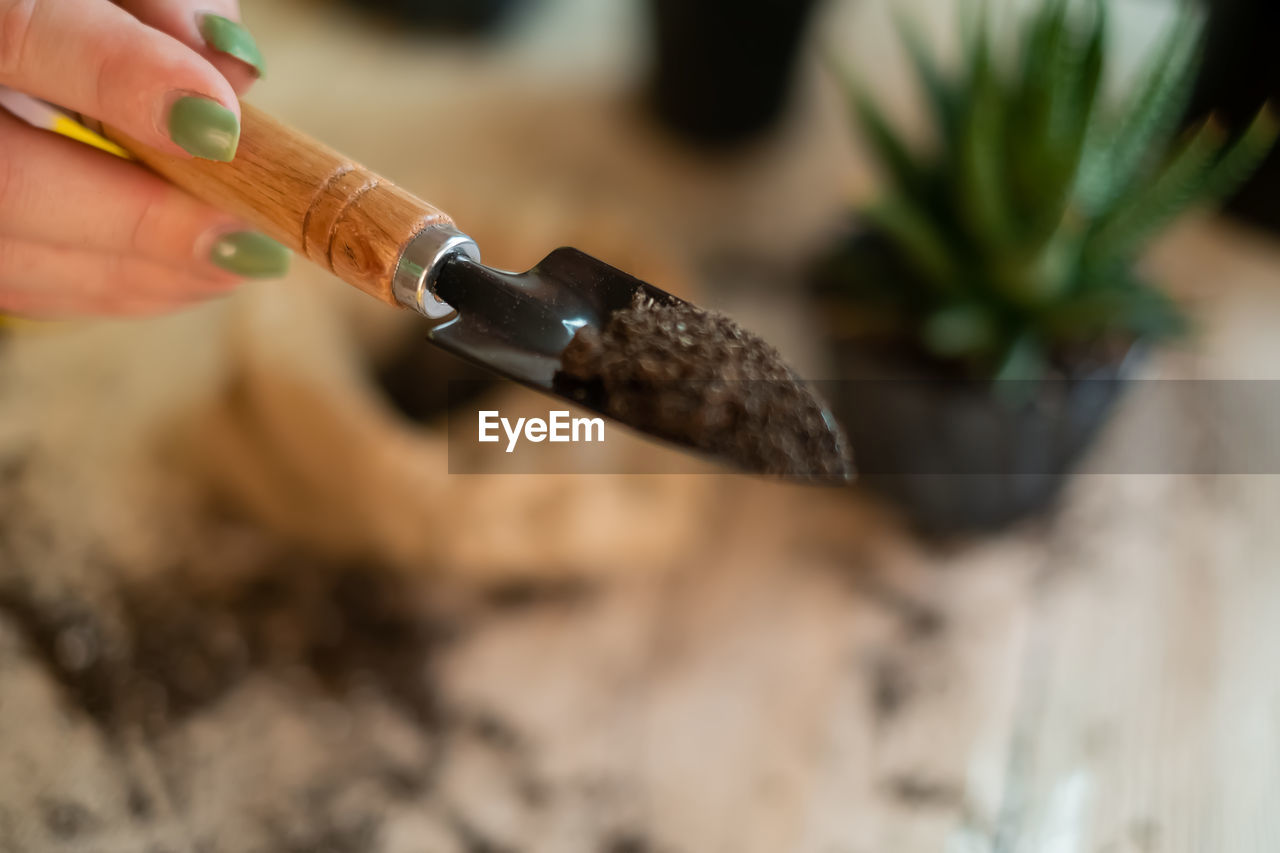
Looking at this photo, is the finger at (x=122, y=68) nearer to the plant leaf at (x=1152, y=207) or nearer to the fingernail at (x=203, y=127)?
the fingernail at (x=203, y=127)

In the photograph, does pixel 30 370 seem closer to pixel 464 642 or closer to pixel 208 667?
pixel 208 667

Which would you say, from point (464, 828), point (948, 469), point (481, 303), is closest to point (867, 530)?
point (948, 469)

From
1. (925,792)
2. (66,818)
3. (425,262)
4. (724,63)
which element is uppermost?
(724,63)

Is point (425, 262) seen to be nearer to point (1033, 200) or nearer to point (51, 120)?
point (51, 120)

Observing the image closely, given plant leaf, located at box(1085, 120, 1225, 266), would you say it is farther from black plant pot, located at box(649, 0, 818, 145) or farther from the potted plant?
black plant pot, located at box(649, 0, 818, 145)

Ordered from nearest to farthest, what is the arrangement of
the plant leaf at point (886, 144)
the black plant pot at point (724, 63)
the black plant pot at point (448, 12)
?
the plant leaf at point (886, 144), the black plant pot at point (724, 63), the black plant pot at point (448, 12)

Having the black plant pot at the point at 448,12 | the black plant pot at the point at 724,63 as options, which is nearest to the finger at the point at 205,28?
the black plant pot at the point at 724,63

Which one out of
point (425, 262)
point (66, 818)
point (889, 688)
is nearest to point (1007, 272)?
point (889, 688)
